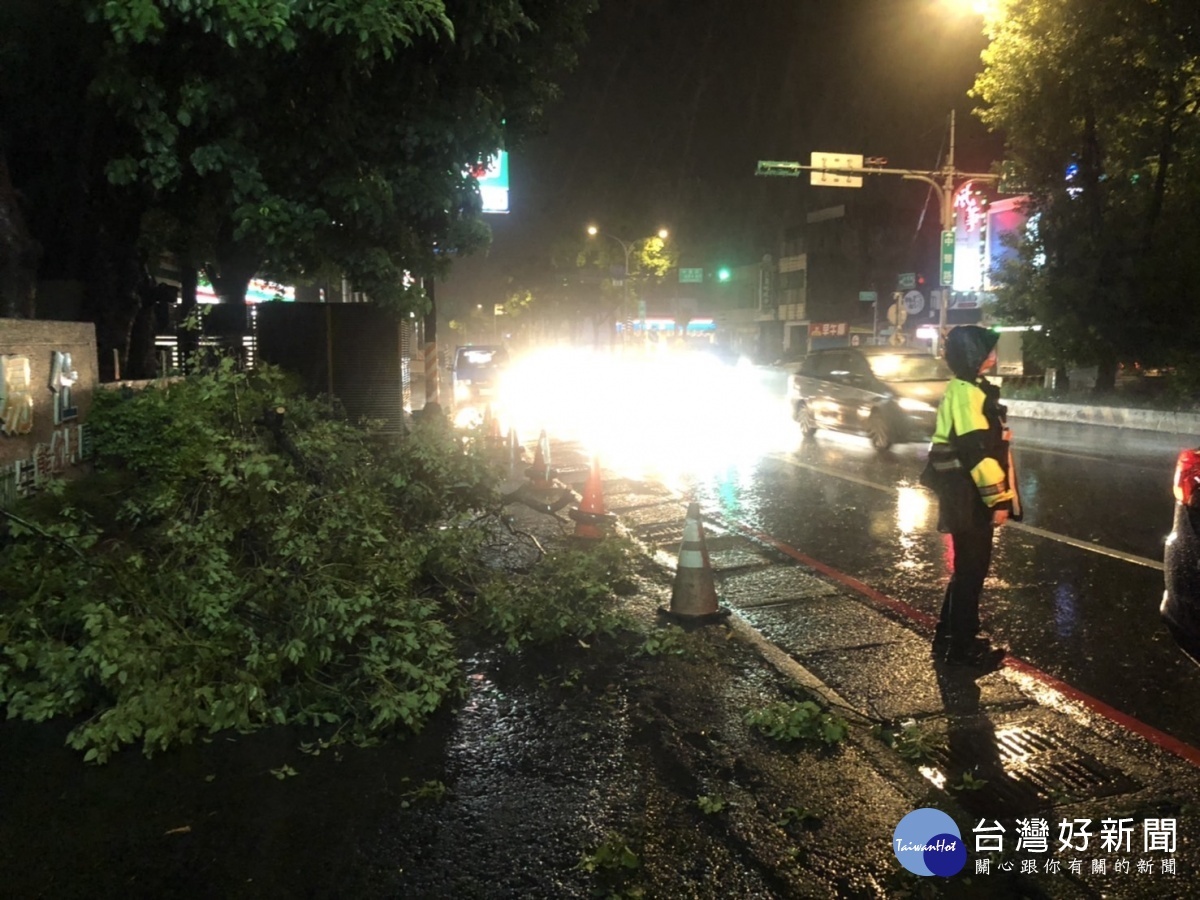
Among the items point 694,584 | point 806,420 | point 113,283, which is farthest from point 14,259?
point 806,420

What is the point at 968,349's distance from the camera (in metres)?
5.51

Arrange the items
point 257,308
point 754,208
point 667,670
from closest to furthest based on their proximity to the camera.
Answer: point 667,670
point 257,308
point 754,208

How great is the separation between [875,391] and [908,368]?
0.83 meters

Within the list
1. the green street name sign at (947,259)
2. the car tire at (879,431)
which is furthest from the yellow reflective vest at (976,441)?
the green street name sign at (947,259)

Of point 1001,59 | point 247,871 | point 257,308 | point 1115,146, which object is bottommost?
point 247,871

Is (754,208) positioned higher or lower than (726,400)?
higher

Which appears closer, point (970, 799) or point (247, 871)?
point (247, 871)

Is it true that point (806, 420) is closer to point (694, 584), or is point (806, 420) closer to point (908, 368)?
point (908, 368)

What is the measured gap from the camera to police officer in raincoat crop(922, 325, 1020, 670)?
5461 mm

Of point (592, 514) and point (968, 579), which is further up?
point (968, 579)

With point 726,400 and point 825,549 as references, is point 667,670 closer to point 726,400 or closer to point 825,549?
point 825,549

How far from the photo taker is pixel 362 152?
9.50 meters

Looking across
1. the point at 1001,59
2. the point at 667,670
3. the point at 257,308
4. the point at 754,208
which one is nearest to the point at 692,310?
the point at 754,208

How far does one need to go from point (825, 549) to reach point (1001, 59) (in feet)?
56.5
